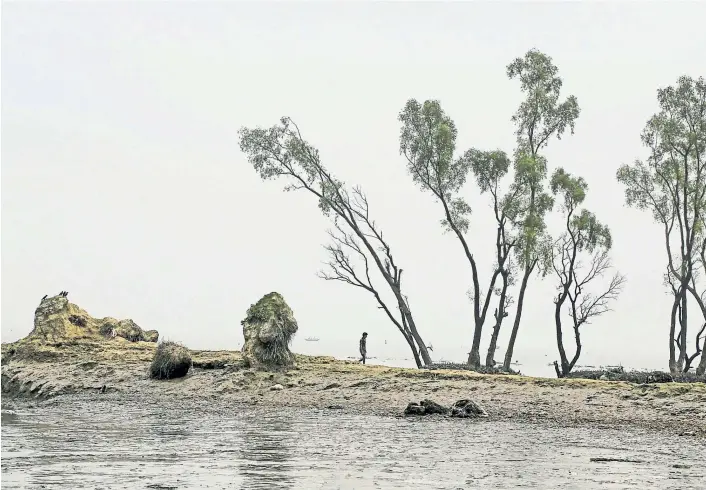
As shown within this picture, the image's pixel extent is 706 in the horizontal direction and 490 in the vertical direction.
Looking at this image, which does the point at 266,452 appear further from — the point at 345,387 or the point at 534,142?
the point at 534,142

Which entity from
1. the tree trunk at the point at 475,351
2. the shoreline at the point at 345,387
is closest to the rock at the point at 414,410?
the shoreline at the point at 345,387

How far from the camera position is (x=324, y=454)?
1600cm

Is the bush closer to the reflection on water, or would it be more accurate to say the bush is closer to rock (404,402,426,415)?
the reflection on water

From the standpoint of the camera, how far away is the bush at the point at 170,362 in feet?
110

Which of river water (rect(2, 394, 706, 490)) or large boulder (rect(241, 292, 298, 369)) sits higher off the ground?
large boulder (rect(241, 292, 298, 369))

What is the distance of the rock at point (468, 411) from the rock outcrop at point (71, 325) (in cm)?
2294

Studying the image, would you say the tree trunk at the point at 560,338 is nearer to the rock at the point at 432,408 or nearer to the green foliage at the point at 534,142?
the green foliage at the point at 534,142

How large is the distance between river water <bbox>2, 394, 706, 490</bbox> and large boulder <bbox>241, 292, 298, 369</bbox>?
8.70 metres

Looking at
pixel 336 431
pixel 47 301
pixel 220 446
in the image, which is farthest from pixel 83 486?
pixel 47 301

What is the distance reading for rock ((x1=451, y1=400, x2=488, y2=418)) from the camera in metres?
24.9

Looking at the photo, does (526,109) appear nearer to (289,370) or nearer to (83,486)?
(289,370)

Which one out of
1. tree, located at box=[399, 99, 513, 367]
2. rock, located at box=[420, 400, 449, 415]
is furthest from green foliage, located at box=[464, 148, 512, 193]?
rock, located at box=[420, 400, 449, 415]

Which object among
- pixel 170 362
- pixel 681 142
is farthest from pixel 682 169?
pixel 170 362

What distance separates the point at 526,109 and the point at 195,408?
28.8 m
